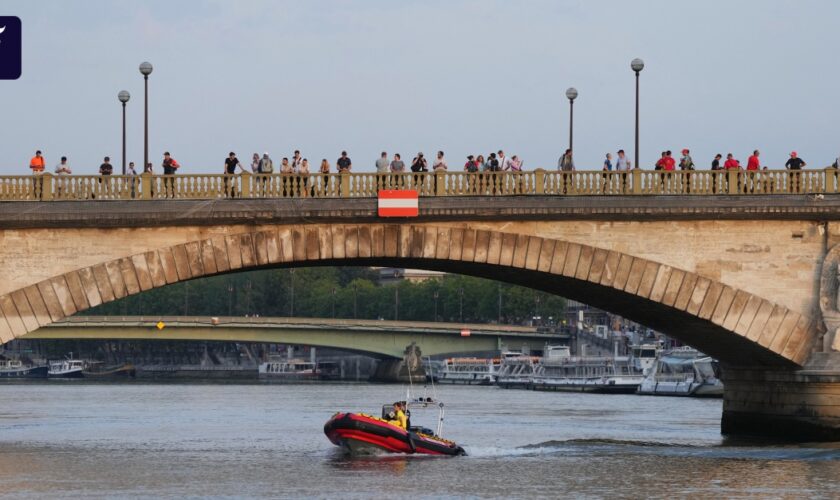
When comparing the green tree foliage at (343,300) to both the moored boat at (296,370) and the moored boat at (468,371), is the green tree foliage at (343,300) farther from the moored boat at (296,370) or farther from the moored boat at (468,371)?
the moored boat at (468,371)

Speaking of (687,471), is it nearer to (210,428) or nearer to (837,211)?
(837,211)

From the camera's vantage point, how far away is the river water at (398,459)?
4341cm

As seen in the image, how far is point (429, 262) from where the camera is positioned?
2160 inches

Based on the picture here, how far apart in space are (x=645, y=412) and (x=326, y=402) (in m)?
20.2

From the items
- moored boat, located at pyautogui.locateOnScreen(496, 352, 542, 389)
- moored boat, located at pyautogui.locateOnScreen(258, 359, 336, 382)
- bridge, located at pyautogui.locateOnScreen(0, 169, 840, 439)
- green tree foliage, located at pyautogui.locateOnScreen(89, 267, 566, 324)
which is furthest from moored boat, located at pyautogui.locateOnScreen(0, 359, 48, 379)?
bridge, located at pyautogui.locateOnScreen(0, 169, 840, 439)

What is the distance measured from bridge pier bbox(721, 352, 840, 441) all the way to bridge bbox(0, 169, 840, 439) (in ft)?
0.23

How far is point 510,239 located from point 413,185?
3299 millimetres

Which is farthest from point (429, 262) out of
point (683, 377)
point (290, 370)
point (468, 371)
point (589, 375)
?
point (290, 370)

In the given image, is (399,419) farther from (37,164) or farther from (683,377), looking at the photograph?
(683,377)

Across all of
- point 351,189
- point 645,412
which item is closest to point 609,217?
point 351,189

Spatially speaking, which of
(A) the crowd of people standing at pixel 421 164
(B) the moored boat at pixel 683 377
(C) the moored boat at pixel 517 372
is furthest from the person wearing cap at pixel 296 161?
(C) the moored boat at pixel 517 372

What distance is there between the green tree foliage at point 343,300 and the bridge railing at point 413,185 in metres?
118

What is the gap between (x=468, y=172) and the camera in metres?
53.2

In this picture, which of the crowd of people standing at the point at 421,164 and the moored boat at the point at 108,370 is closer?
the crowd of people standing at the point at 421,164
